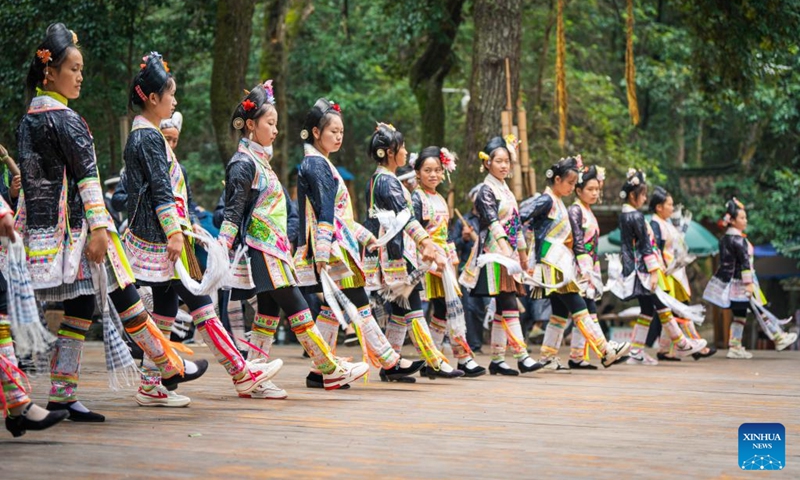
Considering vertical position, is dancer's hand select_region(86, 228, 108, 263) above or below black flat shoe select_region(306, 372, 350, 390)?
above

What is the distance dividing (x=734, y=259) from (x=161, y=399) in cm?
904

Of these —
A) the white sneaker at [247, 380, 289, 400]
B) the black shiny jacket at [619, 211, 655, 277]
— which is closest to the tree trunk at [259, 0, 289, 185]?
the black shiny jacket at [619, 211, 655, 277]

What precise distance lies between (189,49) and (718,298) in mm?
9943

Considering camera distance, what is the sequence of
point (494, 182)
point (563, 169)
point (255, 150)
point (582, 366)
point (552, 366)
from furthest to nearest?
point (582, 366)
point (552, 366)
point (563, 169)
point (494, 182)
point (255, 150)

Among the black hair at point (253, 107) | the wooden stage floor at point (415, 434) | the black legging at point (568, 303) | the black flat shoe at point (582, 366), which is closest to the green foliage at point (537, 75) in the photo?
the black flat shoe at point (582, 366)

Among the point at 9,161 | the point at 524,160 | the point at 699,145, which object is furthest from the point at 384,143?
the point at 699,145

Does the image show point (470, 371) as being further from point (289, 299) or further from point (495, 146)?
point (289, 299)

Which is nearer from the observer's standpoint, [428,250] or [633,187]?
[428,250]

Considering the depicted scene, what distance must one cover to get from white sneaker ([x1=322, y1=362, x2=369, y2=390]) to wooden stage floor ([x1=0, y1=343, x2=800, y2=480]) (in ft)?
0.43

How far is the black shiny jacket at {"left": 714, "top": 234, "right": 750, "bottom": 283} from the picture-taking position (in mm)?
13516

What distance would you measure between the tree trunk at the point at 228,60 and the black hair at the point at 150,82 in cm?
875

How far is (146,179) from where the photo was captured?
6.14 metres

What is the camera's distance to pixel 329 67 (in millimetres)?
25656

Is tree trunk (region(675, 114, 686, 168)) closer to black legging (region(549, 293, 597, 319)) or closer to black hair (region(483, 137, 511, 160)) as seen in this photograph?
black legging (region(549, 293, 597, 319))
